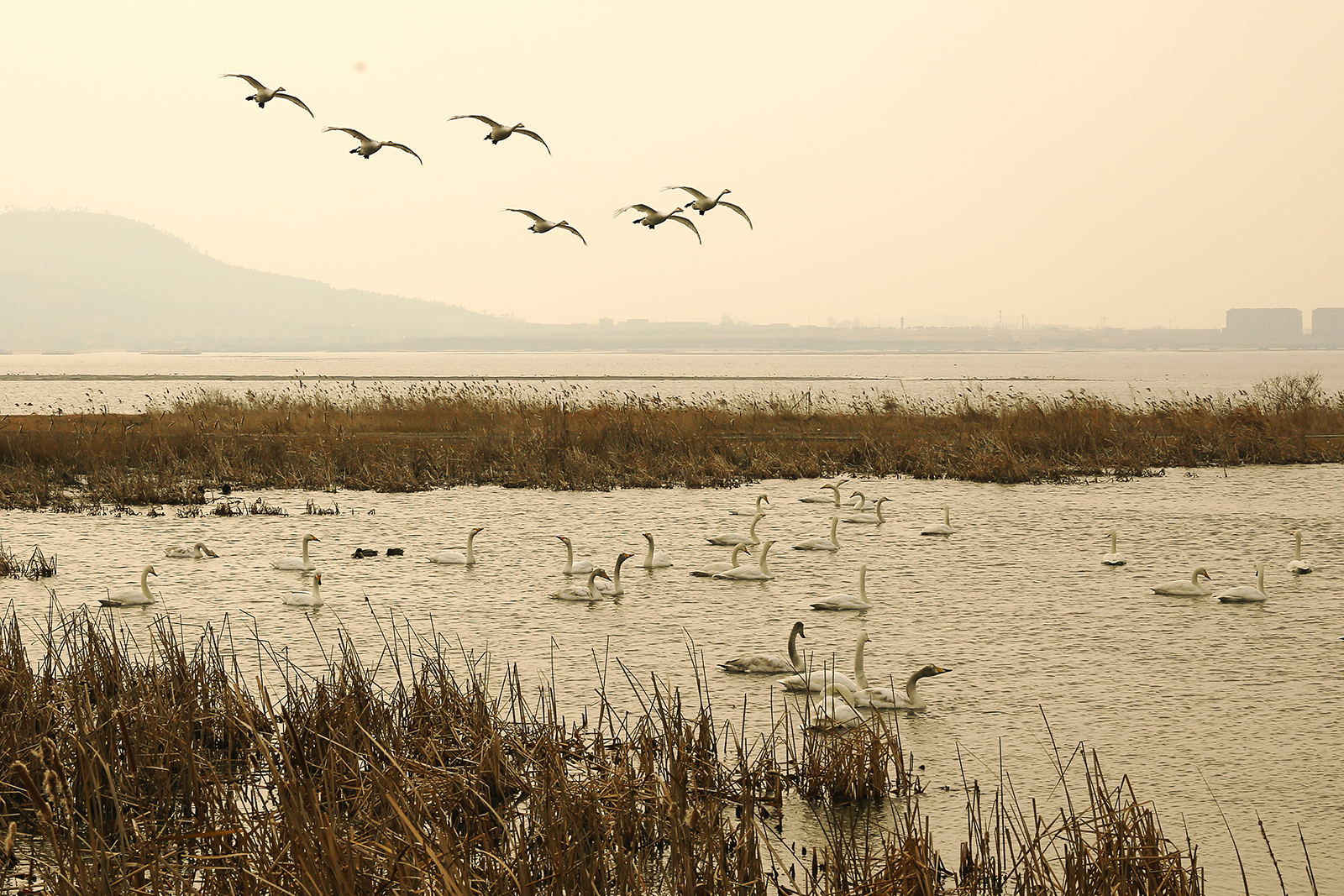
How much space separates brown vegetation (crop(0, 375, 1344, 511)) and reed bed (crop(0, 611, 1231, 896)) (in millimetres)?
18213

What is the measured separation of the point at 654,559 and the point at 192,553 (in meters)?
7.17

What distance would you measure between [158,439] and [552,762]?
26.7 metres

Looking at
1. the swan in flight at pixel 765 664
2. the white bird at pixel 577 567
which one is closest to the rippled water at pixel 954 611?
the swan in flight at pixel 765 664

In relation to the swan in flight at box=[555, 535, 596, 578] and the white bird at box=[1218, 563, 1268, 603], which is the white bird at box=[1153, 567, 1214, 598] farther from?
the swan in flight at box=[555, 535, 596, 578]

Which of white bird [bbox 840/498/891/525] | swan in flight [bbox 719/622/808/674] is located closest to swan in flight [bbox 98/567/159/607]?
swan in flight [bbox 719/622/808/674]

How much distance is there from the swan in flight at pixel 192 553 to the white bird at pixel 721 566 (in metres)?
7.60

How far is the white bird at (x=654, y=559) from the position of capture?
17516mm

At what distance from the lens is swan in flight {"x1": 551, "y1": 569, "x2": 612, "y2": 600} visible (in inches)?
596

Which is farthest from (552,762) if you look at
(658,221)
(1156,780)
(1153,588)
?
(1153,588)

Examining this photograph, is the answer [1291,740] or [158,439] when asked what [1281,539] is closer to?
[1291,740]

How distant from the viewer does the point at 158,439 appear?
2983 centimetres

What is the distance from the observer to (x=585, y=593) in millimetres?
15219

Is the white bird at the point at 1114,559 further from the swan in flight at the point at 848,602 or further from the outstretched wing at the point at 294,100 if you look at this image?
the outstretched wing at the point at 294,100

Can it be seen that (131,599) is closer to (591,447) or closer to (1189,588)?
(1189,588)
